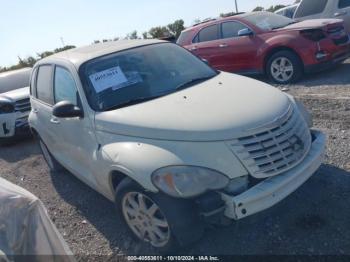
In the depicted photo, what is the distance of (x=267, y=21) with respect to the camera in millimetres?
8641

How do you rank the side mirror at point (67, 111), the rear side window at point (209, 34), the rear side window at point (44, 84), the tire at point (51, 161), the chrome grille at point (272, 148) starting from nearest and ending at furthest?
1. the chrome grille at point (272, 148)
2. the side mirror at point (67, 111)
3. the rear side window at point (44, 84)
4. the tire at point (51, 161)
5. the rear side window at point (209, 34)

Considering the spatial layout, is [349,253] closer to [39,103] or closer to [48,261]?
[48,261]

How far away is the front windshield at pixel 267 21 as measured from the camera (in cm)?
848

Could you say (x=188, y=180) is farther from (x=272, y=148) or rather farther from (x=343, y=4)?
(x=343, y=4)

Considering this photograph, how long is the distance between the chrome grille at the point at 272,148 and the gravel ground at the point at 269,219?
1.23ft

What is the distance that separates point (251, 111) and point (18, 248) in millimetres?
2007

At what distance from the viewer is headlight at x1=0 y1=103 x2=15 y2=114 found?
7.66 metres

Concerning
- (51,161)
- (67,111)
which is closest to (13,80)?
Answer: (51,161)

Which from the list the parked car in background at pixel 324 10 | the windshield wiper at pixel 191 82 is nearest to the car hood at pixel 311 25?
the parked car in background at pixel 324 10

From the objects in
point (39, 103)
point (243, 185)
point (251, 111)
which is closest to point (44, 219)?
point (243, 185)

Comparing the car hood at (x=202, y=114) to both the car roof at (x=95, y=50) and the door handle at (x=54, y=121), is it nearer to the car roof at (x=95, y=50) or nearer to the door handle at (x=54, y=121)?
the car roof at (x=95, y=50)

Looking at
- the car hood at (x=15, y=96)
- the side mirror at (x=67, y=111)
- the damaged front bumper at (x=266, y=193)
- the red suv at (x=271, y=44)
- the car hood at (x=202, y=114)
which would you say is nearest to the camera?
the damaged front bumper at (x=266, y=193)

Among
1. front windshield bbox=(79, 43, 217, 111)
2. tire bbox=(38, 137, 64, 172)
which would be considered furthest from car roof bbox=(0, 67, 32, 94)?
front windshield bbox=(79, 43, 217, 111)

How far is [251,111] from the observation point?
3219 millimetres
